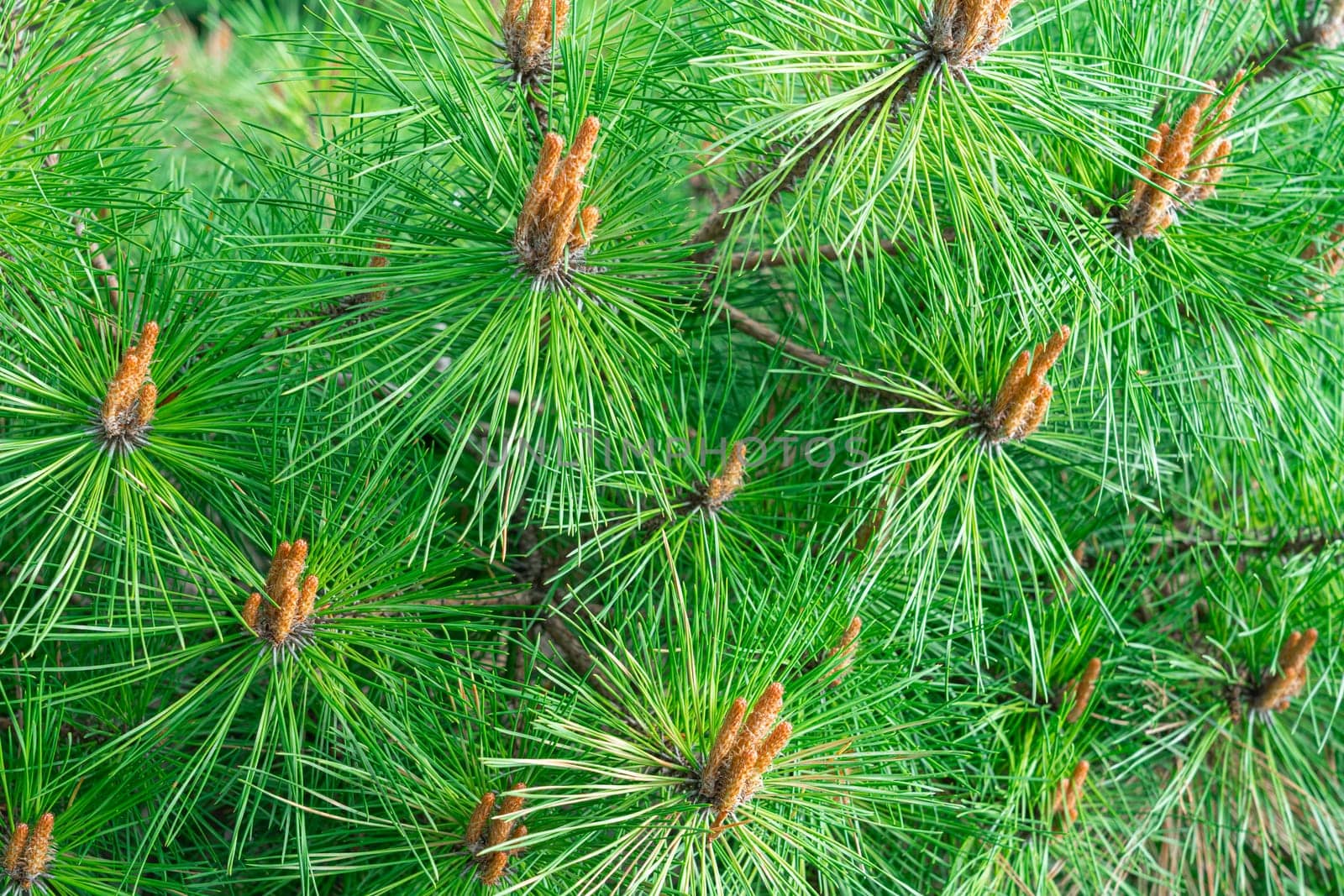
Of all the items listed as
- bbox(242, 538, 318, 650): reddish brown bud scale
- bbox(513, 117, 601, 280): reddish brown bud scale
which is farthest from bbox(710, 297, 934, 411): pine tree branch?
bbox(242, 538, 318, 650): reddish brown bud scale

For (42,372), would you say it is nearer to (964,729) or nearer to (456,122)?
(456,122)

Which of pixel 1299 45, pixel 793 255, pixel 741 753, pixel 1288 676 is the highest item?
pixel 1299 45

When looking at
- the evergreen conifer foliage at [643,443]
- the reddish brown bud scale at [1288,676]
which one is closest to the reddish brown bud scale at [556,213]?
the evergreen conifer foliage at [643,443]

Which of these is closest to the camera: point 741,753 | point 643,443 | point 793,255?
point 741,753

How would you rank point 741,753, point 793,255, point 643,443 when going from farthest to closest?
point 793,255, point 643,443, point 741,753

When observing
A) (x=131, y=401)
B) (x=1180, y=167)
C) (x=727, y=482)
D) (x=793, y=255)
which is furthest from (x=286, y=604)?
(x=1180, y=167)

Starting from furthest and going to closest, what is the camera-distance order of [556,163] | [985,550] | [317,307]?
[985,550] → [317,307] → [556,163]

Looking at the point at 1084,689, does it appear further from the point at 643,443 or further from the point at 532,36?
the point at 532,36

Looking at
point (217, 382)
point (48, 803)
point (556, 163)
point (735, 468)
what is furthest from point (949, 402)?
point (48, 803)
